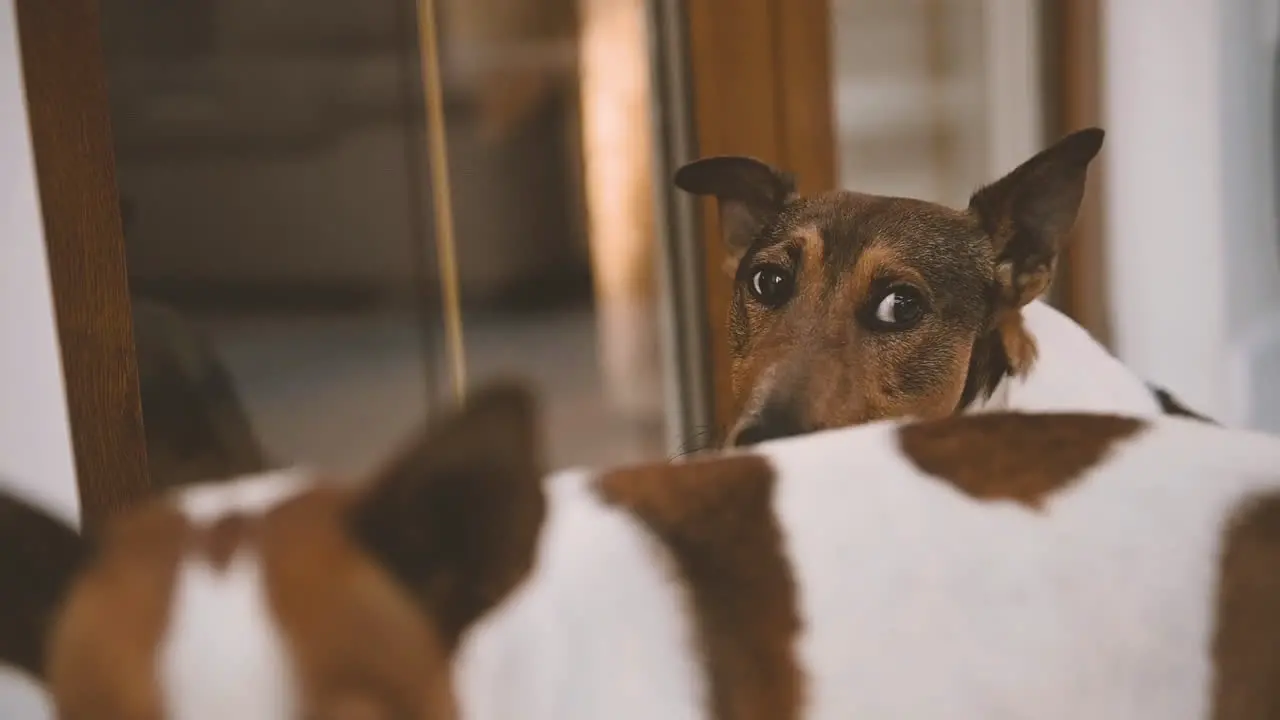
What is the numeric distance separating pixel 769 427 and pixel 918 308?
227 mm

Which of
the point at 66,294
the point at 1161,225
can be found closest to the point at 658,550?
the point at 66,294

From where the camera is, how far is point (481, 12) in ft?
5.43

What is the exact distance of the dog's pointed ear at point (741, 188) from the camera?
124cm

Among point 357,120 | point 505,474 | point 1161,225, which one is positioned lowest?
point 1161,225

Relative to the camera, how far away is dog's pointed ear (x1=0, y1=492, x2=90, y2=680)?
49cm

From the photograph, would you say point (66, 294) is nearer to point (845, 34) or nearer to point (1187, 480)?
point (1187, 480)

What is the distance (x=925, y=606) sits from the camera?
0.62 meters

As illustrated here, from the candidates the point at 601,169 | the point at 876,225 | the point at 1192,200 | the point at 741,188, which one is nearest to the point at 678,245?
the point at 601,169

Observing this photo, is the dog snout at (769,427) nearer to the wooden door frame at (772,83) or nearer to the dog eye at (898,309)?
the dog eye at (898,309)

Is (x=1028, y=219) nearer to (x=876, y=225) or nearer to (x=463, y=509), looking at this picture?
(x=876, y=225)

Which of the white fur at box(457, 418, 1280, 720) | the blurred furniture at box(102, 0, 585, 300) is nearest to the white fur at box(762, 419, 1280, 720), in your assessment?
the white fur at box(457, 418, 1280, 720)

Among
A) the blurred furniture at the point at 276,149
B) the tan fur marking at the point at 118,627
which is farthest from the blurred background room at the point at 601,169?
the tan fur marking at the point at 118,627

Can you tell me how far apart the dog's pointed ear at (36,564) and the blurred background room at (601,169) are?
13 cm

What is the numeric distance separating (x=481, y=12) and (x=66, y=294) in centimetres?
85
